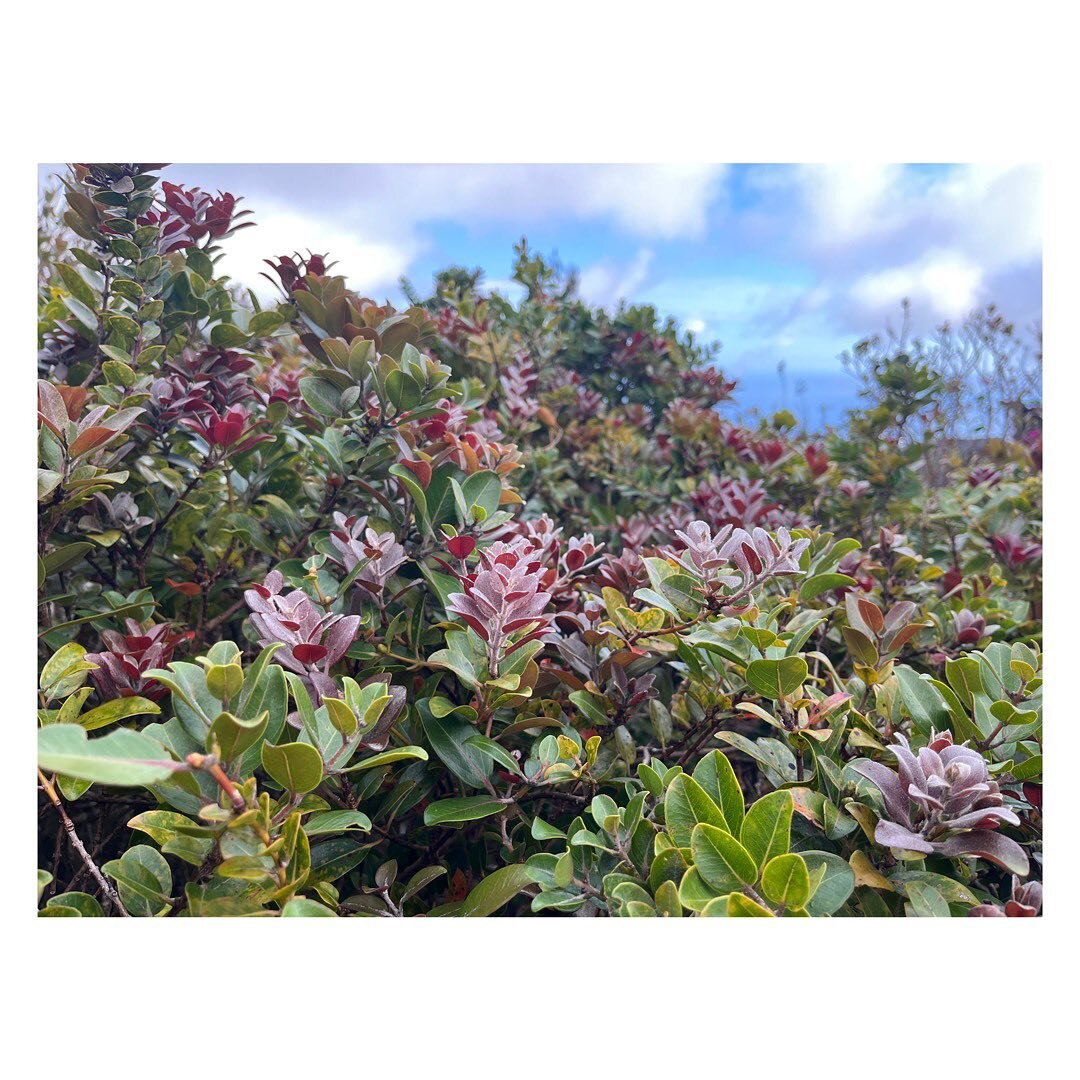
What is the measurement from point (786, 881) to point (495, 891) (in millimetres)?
405

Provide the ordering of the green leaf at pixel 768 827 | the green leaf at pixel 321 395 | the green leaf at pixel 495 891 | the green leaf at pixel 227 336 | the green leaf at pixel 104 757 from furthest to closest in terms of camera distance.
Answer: the green leaf at pixel 227 336 < the green leaf at pixel 321 395 < the green leaf at pixel 495 891 < the green leaf at pixel 768 827 < the green leaf at pixel 104 757

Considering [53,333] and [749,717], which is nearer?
[749,717]

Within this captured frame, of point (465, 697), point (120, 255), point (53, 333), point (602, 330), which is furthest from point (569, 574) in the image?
point (602, 330)

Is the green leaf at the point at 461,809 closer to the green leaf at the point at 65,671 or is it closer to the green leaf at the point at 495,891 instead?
the green leaf at the point at 495,891

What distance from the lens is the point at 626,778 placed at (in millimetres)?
1160

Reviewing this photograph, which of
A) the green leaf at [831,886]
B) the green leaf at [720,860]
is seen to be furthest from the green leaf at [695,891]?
the green leaf at [831,886]

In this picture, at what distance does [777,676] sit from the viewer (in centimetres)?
106

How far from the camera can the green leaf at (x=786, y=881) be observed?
78 centimetres

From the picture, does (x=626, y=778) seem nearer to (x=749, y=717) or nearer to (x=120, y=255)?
(x=749, y=717)

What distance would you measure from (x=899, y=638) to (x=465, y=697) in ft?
2.42

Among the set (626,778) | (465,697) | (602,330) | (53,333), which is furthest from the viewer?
(602,330)

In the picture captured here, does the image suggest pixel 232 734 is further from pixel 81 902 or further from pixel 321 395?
pixel 321 395

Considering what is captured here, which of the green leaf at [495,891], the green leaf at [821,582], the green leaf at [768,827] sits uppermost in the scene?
the green leaf at [821,582]

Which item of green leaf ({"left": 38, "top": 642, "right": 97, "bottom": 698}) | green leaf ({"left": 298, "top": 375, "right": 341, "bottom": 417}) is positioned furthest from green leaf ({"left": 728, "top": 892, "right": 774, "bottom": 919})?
green leaf ({"left": 298, "top": 375, "right": 341, "bottom": 417})
